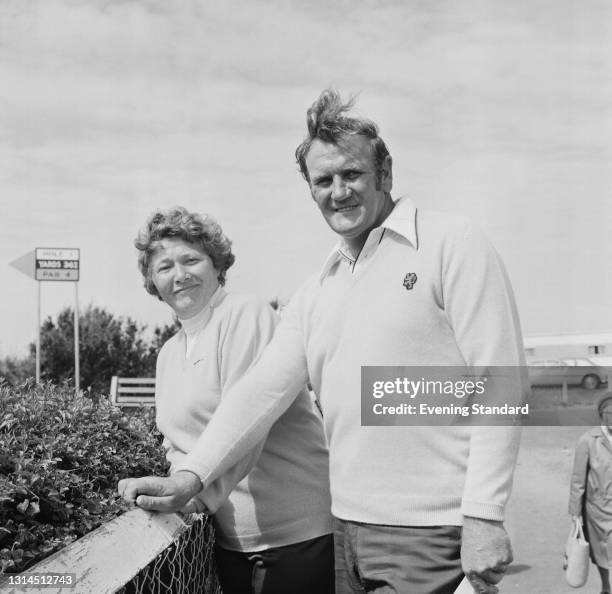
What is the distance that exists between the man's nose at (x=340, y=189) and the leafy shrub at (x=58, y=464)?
996 millimetres

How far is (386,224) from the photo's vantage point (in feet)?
7.48

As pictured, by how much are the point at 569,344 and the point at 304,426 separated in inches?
332

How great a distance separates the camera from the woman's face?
2.87 m

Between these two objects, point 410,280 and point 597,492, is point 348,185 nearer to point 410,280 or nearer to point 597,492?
point 410,280

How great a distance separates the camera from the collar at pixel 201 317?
9.34 feet

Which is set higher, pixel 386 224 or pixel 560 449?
pixel 386 224

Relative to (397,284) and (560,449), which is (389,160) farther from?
(560,449)

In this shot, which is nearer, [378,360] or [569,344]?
[378,360]

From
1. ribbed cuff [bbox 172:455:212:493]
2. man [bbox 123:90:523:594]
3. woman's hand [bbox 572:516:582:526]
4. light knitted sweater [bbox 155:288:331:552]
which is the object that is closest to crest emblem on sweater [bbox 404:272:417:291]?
man [bbox 123:90:523:594]

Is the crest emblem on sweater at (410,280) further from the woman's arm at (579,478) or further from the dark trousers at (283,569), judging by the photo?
the woman's arm at (579,478)

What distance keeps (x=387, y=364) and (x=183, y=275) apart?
0.98 m

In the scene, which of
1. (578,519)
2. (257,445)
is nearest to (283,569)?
(257,445)

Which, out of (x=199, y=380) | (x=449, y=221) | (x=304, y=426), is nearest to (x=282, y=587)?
(x=304, y=426)

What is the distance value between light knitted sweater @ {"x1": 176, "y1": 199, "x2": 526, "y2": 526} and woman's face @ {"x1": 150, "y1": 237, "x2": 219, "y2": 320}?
622 mm
